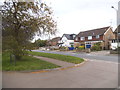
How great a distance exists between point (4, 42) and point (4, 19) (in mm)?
2723

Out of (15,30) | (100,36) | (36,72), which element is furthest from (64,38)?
(36,72)

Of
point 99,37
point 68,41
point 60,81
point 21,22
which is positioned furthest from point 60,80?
point 68,41

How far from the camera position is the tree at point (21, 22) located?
29.3ft

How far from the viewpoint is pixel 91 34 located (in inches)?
1415

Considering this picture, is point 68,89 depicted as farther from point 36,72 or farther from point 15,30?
point 15,30

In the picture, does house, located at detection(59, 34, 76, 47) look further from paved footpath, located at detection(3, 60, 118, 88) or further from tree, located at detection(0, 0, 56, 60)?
paved footpath, located at detection(3, 60, 118, 88)

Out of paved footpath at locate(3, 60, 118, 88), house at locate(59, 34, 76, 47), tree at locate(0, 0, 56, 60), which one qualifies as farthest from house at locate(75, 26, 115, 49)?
paved footpath at locate(3, 60, 118, 88)

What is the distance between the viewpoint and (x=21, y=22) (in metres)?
9.94

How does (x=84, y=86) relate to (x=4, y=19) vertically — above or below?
below

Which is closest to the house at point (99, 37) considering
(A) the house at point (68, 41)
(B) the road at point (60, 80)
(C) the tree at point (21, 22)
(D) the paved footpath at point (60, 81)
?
(A) the house at point (68, 41)

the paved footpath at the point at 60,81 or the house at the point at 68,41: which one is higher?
the house at the point at 68,41

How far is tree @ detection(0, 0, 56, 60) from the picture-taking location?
29.3 feet

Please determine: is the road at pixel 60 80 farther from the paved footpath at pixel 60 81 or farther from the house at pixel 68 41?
the house at pixel 68 41

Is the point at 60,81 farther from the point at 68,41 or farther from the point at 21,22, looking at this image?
the point at 68,41
